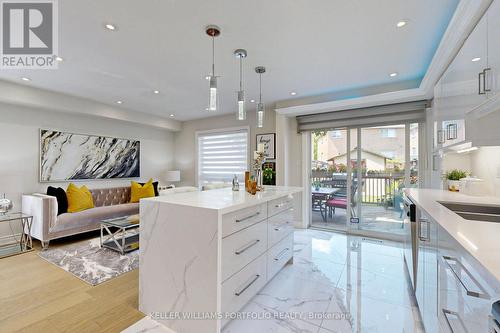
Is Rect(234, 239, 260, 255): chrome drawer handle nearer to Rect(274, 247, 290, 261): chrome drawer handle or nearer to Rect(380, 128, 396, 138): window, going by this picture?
Rect(274, 247, 290, 261): chrome drawer handle

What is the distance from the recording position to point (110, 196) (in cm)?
467

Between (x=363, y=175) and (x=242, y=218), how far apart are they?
315 centimetres

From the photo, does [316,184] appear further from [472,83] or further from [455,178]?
[472,83]

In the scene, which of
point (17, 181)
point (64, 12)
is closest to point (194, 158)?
point (17, 181)

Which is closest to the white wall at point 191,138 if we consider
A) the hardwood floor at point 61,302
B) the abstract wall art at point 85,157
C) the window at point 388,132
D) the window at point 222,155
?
the window at point 222,155

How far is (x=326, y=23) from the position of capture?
198 centimetres

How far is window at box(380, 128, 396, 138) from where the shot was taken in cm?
377

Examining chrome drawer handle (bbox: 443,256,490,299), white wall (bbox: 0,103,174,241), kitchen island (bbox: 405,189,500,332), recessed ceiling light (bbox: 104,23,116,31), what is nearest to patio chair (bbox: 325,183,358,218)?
kitchen island (bbox: 405,189,500,332)

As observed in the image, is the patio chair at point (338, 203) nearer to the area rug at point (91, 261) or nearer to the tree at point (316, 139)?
the tree at point (316, 139)

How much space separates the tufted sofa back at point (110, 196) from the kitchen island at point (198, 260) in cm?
343

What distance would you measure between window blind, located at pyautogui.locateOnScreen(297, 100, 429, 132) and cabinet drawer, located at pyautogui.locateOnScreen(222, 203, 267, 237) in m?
2.67

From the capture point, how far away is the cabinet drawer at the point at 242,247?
60.4 inches

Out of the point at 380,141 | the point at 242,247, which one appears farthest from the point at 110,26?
the point at 380,141

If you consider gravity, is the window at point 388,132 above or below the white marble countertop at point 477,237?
above
